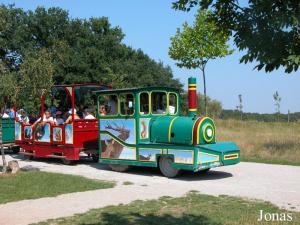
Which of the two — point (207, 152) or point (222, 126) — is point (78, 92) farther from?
point (222, 126)

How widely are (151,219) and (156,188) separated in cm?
292

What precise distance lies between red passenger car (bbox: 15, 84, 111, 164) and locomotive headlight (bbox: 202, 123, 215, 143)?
436 centimetres

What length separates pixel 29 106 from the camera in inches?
623

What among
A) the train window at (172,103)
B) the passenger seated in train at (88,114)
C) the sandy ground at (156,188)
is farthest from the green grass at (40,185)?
the train window at (172,103)

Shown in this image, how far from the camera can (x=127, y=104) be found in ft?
40.2

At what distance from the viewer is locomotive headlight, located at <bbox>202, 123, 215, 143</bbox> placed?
11.1 metres

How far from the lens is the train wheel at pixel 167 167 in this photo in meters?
11.3

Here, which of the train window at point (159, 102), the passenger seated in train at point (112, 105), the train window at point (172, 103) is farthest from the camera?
the train window at point (172, 103)

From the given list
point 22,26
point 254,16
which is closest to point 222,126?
point 22,26

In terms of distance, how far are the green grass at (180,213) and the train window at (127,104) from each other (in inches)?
163

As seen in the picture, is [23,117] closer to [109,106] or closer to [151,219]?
[109,106]

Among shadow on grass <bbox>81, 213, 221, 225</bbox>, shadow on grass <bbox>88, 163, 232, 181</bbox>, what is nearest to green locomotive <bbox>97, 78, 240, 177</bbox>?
shadow on grass <bbox>88, 163, 232, 181</bbox>

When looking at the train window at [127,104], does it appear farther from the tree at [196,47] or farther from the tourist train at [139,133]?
the tree at [196,47]

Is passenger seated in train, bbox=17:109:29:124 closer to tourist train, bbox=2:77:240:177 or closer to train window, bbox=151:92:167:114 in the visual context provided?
tourist train, bbox=2:77:240:177
